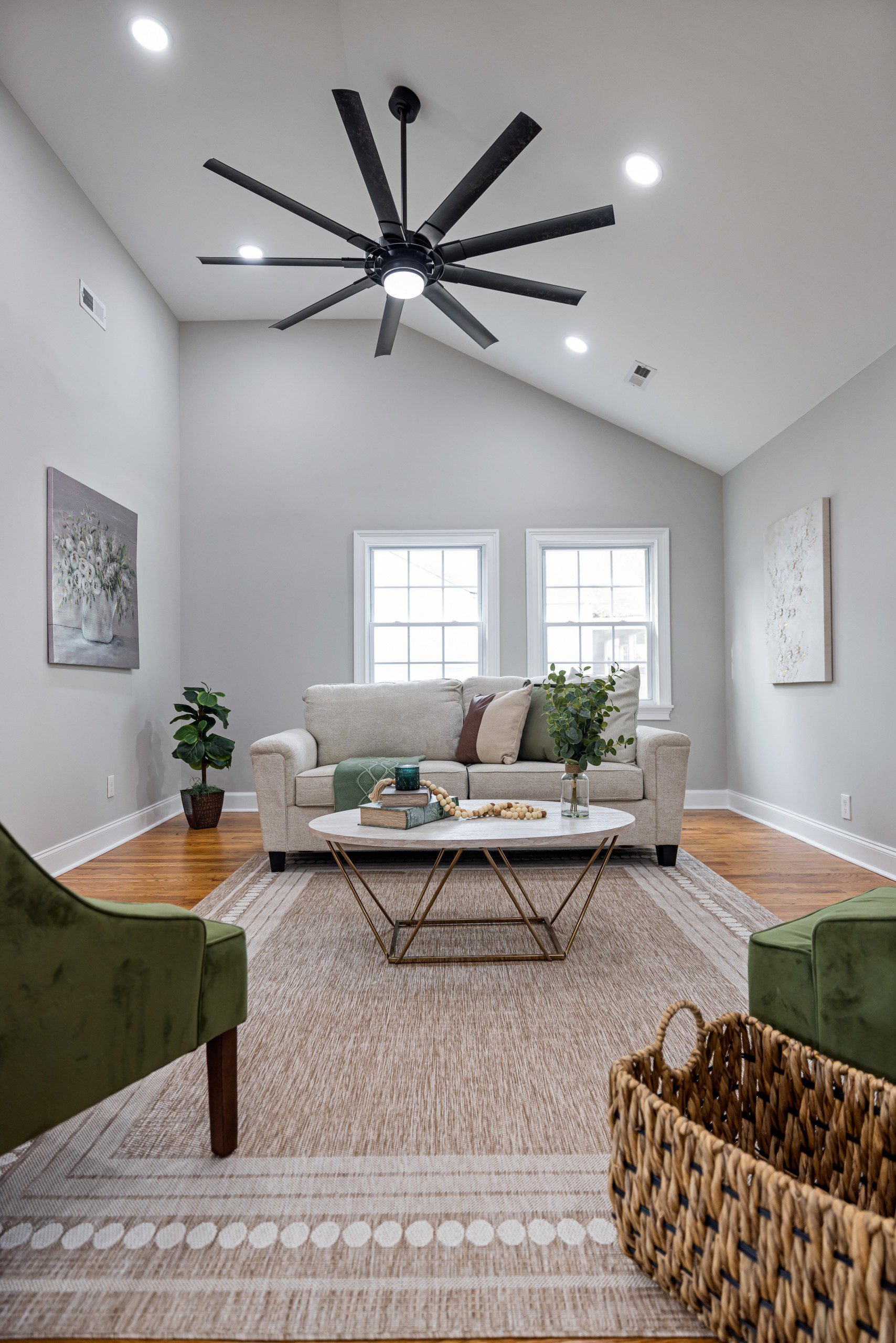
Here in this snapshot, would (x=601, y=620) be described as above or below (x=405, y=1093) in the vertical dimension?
above

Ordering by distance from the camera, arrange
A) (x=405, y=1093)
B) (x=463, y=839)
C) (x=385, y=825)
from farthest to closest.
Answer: (x=385, y=825) → (x=463, y=839) → (x=405, y=1093)

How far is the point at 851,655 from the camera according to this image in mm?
3760

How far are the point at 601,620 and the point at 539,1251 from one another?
4710 mm

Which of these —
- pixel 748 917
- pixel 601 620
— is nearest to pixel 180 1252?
pixel 748 917

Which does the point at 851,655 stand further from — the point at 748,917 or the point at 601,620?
the point at 601,620

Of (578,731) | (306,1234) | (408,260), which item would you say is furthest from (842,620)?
(306,1234)

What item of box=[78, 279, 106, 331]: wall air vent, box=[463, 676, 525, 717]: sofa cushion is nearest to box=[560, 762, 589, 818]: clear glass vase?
box=[463, 676, 525, 717]: sofa cushion

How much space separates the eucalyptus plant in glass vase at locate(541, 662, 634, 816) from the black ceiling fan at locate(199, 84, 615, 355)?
4.88 ft

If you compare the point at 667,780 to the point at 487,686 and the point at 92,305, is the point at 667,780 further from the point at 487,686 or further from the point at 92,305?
the point at 92,305

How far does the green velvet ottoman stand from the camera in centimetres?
129

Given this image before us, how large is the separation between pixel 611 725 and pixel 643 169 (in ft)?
8.19

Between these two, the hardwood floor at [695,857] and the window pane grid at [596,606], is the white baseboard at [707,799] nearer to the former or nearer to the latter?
the hardwood floor at [695,857]

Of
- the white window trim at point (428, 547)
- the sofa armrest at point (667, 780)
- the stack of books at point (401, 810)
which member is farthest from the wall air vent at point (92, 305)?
the sofa armrest at point (667, 780)

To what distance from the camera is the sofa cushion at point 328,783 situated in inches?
151
